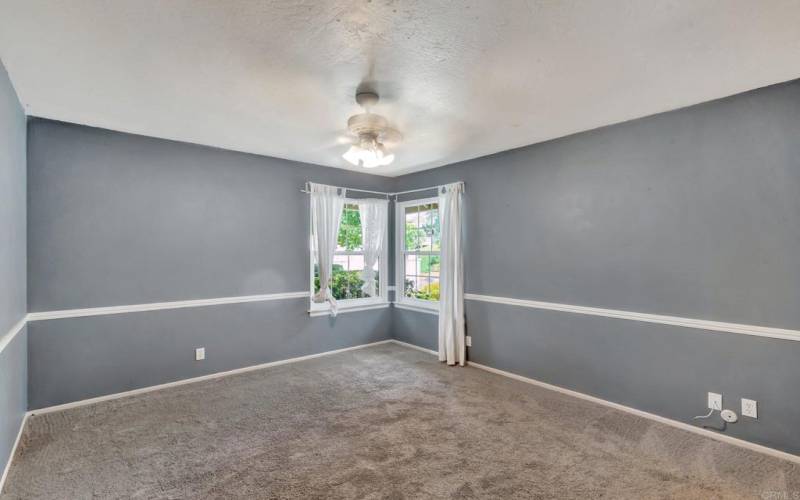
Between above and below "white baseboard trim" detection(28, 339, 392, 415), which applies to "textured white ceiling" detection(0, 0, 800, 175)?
above

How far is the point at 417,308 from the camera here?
16.3ft

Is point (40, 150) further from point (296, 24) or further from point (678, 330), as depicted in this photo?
point (678, 330)

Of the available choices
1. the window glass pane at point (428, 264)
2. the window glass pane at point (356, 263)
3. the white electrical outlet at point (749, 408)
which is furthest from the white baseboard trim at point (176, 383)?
the white electrical outlet at point (749, 408)

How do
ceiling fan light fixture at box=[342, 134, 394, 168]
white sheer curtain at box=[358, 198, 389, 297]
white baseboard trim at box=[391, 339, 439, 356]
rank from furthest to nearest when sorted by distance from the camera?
white sheer curtain at box=[358, 198, 389, 297], white baseboard trim at box=[391, 339, 439, 356], ceiling fan light fixture at box=[342, 134, 394, 168]

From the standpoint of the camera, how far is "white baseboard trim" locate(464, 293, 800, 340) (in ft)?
7.80

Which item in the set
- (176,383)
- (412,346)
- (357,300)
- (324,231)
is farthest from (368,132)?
(412,346)

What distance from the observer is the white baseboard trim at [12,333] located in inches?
80.2

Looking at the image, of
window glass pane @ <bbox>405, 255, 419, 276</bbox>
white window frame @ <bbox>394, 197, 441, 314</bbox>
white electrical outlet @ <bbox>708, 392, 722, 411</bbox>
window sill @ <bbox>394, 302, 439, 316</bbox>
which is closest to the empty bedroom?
white electrical outlet @ <bbox>708, 392, 722, 411</bbox>

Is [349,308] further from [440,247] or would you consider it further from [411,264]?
[440,247]

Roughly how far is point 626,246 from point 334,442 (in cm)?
279

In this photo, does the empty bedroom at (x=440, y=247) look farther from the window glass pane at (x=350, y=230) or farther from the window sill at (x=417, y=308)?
the window glass pane at (x=350, y=230)

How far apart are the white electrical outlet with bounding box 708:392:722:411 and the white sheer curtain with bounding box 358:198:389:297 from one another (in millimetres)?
3698

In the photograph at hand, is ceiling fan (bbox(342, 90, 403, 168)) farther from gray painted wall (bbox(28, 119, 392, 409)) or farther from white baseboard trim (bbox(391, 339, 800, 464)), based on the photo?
white baseboard trim (bbox(391, 339, 800, 464))

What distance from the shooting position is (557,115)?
290 centimetres
